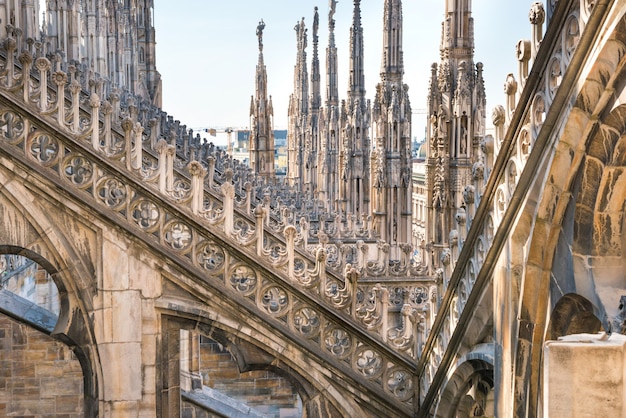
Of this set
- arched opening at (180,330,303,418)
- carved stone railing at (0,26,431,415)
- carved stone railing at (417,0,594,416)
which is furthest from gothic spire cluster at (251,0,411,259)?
carved stone railing at (417,0,594,416)

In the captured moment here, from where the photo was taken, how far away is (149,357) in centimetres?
1025

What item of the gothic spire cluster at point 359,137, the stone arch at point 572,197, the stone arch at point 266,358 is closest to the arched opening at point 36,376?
the stone arch at point 266,358

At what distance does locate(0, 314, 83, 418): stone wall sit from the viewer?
15.2 meters

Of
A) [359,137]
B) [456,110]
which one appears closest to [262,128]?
[359,137]

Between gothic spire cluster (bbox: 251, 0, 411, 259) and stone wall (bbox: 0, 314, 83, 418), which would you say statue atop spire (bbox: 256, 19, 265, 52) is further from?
stone wall (bbox: 0, 314, 83, 418)

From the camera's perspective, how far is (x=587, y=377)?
4082mm

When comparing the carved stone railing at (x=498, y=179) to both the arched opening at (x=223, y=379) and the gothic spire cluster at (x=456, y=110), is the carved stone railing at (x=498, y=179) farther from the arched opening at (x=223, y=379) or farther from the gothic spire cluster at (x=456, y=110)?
the gothic spire cluster at (x=456, y=110)

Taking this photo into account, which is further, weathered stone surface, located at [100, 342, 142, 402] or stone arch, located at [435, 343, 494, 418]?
weathered stone surface, located at [100, 342, 142, 402]

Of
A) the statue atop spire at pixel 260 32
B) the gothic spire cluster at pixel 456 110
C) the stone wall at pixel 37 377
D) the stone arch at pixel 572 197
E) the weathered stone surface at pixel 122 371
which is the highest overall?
the statue atop spire at pixel 260 32

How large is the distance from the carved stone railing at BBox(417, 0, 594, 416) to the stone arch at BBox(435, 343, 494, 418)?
0.16 m

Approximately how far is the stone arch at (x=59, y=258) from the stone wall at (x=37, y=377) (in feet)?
16.8

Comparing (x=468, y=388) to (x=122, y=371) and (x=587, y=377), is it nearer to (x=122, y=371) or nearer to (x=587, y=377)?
(x=122, y=371)

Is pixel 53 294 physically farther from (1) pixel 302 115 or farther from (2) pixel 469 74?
(1) pixel 302 115

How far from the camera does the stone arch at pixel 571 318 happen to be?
270 inches
